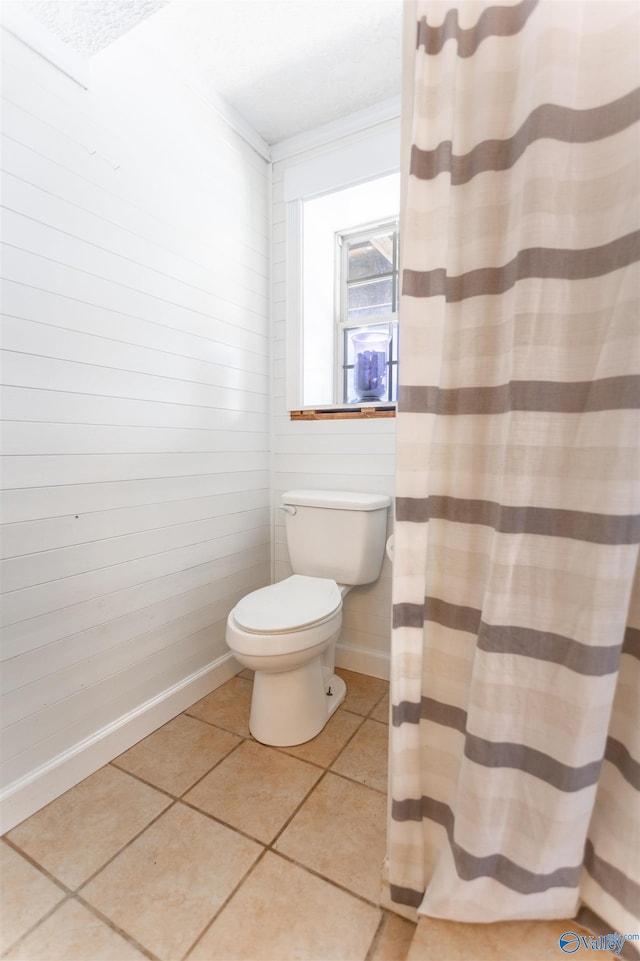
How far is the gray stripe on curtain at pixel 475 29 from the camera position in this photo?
69 centimetres

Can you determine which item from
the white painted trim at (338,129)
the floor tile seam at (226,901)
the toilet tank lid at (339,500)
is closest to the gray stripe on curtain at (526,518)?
the toilet tank lid at (339,500)

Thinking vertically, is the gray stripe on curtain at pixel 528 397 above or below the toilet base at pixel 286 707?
above

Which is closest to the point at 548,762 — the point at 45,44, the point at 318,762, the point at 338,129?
the point at 318,762

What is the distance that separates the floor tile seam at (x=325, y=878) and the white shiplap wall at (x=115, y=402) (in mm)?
669

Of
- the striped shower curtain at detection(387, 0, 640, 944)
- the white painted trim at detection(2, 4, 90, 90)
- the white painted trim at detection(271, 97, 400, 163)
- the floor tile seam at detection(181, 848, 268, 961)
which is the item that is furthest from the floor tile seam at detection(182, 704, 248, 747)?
the white painted trim at detection(271, 97, 400, 163)

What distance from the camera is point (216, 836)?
1.12 metres

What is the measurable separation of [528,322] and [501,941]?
1085mm

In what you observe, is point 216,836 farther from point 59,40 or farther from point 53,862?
point 59,40

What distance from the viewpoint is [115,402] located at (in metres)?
1.36

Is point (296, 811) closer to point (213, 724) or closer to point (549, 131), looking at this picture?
point (213, 724)

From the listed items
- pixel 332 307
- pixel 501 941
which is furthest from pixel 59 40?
pixel 501 941

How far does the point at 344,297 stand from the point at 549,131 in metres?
1.60

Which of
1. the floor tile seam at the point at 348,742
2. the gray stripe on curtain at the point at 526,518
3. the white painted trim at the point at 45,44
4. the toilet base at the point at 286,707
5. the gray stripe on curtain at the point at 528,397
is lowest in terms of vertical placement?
the floor tile seam at the point at 348,742

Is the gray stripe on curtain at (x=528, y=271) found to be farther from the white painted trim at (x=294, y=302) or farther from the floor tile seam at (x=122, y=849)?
the floor tile seam at (x=122, y=849)
